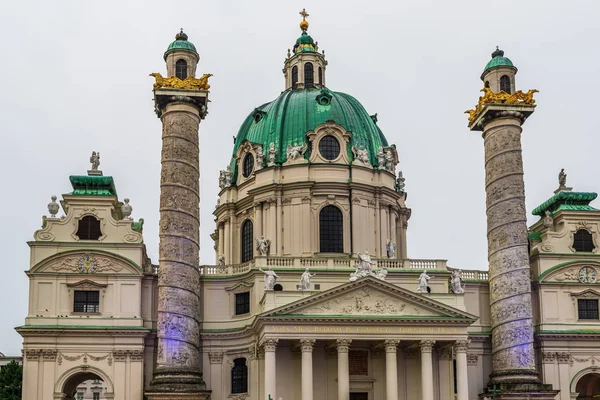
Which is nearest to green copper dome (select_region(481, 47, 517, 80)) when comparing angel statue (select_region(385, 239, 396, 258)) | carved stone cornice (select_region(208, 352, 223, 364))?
angel statue (select_region(385, 239, 396, 258))

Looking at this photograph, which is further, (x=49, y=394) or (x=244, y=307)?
(x=244, y=307)

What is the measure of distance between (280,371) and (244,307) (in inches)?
209

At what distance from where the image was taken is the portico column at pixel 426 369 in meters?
51.8

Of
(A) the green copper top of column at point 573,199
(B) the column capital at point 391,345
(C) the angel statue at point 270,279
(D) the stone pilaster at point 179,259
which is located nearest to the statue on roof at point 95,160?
(D) the stone pilaster at point 179,259

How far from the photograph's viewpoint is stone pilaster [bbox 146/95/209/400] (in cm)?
5075

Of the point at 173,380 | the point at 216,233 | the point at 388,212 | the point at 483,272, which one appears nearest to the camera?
the point at 173,380

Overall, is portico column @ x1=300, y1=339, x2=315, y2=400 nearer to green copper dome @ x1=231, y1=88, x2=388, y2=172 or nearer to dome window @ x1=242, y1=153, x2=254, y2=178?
green copper dome @ x1=231, y1=88, x2=388, y2=172

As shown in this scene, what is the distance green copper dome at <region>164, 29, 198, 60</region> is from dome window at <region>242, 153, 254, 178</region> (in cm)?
1169

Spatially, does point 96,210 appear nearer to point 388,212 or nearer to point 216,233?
point 216,233

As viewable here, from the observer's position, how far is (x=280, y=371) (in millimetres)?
53938

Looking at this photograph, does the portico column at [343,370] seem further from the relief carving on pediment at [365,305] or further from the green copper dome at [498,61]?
the green copper dome at [498,61]

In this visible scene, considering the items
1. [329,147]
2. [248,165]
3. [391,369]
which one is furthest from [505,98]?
[248,165]

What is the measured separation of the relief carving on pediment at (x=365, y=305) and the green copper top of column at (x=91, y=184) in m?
15.7

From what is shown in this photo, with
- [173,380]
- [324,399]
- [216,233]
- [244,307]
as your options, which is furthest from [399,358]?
[216,233]
